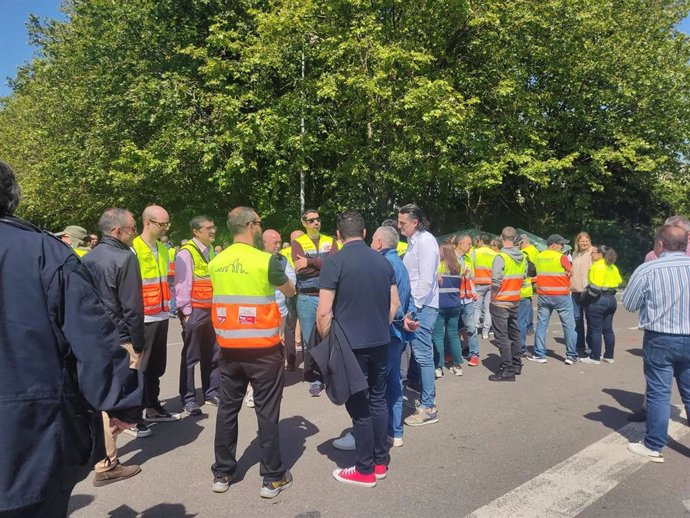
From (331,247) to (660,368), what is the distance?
3740mm

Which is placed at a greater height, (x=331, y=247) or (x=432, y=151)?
(x=432, y=151)

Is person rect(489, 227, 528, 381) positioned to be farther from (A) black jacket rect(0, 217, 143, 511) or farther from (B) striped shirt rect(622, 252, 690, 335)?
(A) black jacket rect(0, 217, 143, 511)

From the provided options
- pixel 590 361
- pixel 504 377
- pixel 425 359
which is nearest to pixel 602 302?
pixel 590 361

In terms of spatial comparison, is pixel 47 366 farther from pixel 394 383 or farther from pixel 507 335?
pixel 507 335

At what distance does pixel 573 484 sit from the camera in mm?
3910

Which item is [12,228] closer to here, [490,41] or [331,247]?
[331,247]

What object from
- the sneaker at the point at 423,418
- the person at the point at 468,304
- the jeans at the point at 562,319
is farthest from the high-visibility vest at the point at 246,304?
the jeans at the point at 562,319

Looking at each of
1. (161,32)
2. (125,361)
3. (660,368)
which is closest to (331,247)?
(660,368)

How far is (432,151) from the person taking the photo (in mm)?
16906

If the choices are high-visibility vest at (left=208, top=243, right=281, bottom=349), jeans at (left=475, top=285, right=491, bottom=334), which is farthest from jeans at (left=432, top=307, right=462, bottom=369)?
high-visibility vest at (left=208, top=243, right=281, bottom=349)

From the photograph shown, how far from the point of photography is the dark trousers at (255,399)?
376 cm

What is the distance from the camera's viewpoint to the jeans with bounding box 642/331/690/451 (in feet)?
14.0

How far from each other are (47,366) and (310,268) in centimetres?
434

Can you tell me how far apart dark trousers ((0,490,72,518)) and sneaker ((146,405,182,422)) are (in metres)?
3.43
